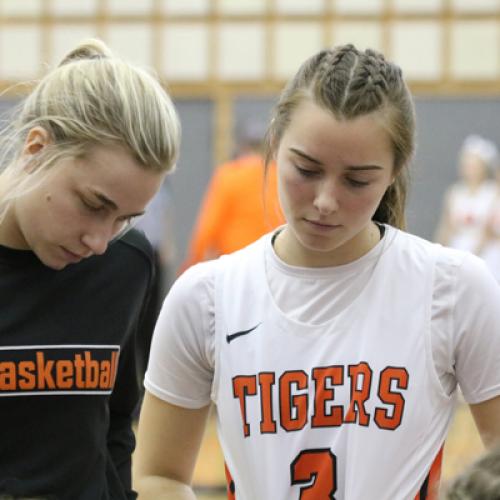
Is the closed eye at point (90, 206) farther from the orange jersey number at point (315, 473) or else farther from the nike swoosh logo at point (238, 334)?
the orange jersey number at point (315, 473)

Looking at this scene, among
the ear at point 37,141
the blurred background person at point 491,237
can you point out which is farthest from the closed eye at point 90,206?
the blurred background person at point 491,237

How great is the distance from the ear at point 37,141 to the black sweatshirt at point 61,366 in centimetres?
17

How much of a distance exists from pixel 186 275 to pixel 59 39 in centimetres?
761

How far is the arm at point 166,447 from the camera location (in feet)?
6.91

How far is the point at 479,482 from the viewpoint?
1.31 meters

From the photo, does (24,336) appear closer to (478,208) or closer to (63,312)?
(63,312)

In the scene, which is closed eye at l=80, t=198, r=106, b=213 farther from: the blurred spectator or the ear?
the blurred spectator

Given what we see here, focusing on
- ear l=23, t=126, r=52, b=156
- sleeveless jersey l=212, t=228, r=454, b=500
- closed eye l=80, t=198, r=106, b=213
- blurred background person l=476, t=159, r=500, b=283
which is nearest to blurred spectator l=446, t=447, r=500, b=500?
sleeveless jersey l=212, t=228, r=454, b=500

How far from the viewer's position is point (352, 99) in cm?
193

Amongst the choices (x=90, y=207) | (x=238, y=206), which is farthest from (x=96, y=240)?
(x=238, y=206)

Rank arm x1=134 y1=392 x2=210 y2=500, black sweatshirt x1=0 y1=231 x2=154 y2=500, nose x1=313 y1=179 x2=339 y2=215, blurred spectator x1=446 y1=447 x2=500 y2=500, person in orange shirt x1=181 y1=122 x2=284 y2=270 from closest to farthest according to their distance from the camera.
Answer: blurred spectator x1=446 y1=447 x2=500 y2=500
nose x1=313 y1=179 x2=339 y2=215
black sweatshirt x1=0 y1=231 x2=154 y2=500
arm x1=134 y1=392 x2=210 y2=500
person in orange shirt x1=181 y1=122 x2=284 y2=270

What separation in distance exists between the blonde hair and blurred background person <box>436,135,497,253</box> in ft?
18.1

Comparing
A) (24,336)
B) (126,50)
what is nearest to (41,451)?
(24,336)

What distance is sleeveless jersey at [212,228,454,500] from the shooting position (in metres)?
1.94
